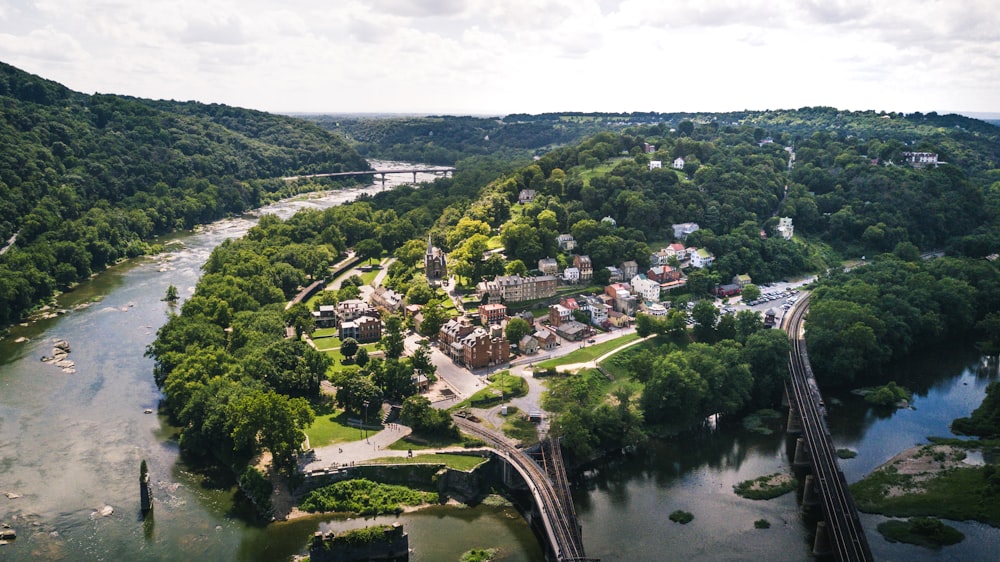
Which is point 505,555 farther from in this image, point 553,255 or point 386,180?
point 386,180

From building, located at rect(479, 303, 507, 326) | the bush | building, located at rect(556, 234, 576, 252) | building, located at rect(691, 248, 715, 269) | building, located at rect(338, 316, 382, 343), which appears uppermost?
building, located at rect(556, 234, 576, 252)

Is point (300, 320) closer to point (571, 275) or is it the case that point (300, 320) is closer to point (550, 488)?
point (571, 275)

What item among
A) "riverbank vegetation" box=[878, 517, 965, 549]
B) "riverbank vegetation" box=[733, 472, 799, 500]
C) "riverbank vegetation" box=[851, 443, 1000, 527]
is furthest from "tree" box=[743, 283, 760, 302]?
"riverbank vegetation" box=[878, 517, 965, 549]

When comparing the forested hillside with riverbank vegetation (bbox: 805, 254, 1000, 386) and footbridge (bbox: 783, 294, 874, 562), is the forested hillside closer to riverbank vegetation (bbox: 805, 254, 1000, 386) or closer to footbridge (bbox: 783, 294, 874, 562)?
footbridge (bbox: 783, 294, 874, 562)

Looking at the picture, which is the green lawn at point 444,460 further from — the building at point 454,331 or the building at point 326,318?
the building at point 326,318

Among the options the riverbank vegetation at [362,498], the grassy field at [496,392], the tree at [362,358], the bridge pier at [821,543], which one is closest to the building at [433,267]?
the tree at [362,358]

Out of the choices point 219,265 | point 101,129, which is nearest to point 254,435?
point 219,265

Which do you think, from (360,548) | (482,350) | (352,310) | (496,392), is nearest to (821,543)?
(496,392)
